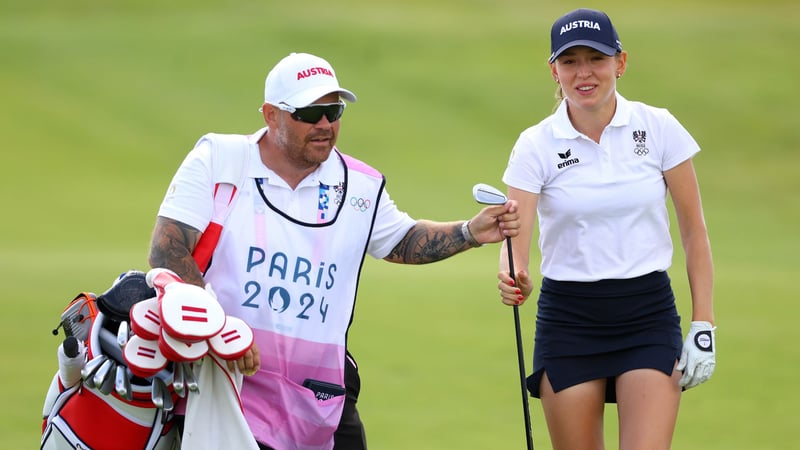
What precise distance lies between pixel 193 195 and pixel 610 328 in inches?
65.3

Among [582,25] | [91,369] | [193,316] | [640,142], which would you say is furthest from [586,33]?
[91,369]

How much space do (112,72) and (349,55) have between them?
467 cm

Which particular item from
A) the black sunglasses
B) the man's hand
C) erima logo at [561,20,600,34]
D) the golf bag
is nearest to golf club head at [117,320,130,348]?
the golf bag

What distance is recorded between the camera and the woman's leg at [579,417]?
16.6 ft

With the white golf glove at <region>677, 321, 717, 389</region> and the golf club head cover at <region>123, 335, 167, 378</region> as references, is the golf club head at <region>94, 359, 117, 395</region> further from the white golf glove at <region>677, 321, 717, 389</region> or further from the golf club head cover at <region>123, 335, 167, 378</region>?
the white golf glove at <region>677, 321, 717, 389</region>

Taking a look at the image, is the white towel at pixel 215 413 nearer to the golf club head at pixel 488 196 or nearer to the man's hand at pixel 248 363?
the man's hand at pixel 248 363

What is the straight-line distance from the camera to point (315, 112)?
15.6 ft

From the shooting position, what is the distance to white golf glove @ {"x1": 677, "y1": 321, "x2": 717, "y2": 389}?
4.96 m

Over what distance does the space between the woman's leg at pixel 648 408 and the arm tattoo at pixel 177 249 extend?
165 centimetres

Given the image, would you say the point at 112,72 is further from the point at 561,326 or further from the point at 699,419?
the point at 561,326

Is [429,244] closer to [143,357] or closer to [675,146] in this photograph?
[675,146]

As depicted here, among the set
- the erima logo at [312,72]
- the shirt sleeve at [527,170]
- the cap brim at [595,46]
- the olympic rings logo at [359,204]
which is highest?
the cap brim at [595,46]

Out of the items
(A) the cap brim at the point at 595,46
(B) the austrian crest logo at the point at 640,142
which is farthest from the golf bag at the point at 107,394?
(B) the austrian crest logo at the point at 640,142

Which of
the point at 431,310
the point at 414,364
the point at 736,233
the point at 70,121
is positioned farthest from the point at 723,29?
the point at 414,364
